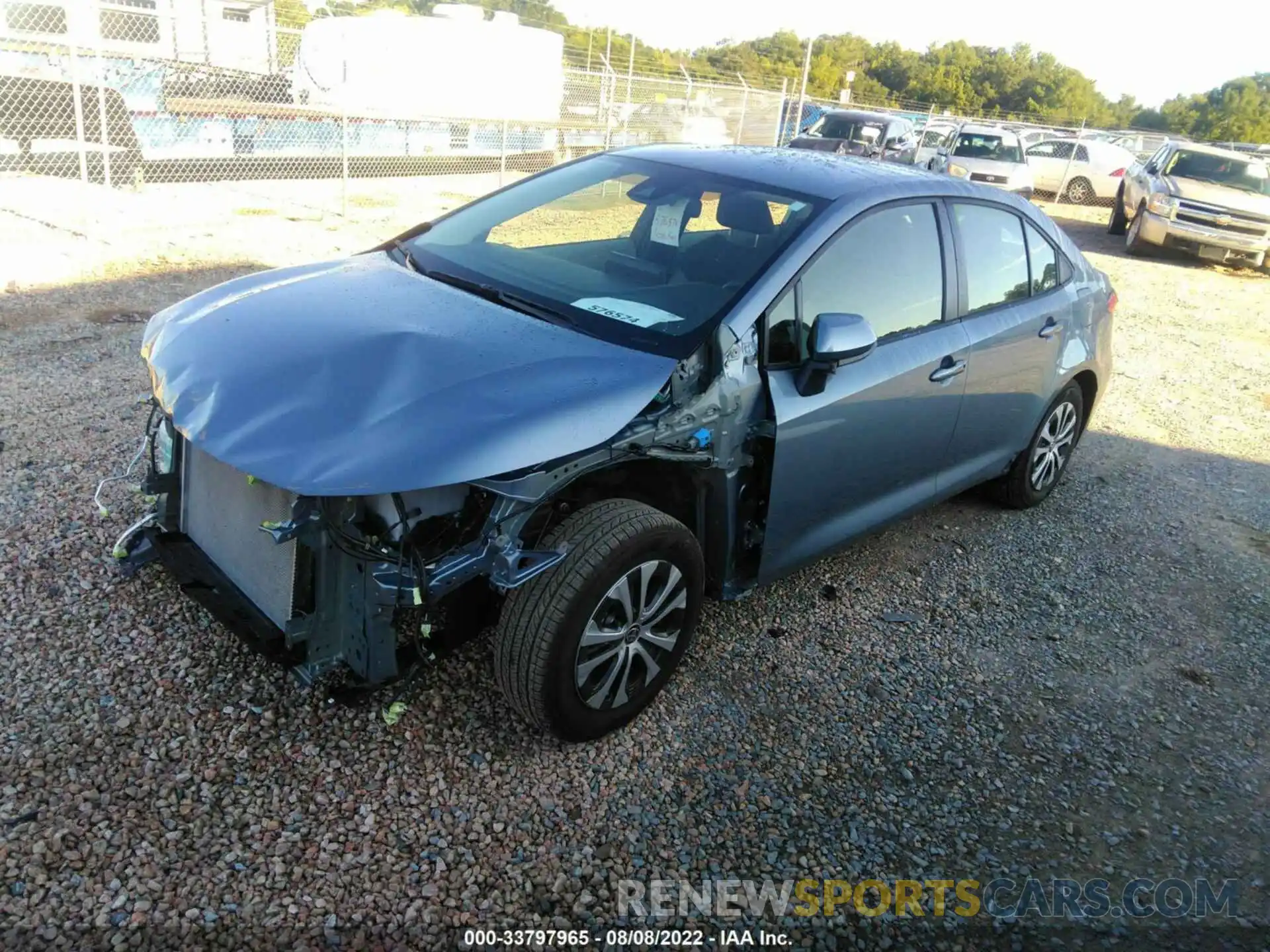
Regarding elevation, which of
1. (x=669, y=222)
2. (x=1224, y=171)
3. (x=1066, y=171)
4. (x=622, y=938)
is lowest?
(x=622, y=938)

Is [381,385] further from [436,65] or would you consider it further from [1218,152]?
[1218,152]

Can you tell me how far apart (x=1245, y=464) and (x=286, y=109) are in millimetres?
10959

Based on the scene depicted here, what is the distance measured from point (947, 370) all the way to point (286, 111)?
10500 mm

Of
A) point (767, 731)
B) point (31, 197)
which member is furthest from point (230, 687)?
point (31, 197)

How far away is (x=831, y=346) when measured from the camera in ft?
9.59

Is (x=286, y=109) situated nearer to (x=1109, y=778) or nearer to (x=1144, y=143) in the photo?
(x=1109, y=778)

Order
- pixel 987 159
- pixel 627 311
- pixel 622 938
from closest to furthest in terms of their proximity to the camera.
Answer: pixel 622 938, pixel 627 311, pixel 987 159

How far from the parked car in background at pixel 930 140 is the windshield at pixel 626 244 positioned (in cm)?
1573

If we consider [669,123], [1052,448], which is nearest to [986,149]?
[669,123]

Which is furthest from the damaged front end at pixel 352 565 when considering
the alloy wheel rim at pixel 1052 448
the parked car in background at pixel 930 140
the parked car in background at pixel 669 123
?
the parked car in background at pixel 930 140

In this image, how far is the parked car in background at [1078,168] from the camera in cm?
2006

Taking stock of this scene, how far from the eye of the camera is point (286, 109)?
11.3m

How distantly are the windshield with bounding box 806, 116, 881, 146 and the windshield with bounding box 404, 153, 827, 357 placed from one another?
15761 mm

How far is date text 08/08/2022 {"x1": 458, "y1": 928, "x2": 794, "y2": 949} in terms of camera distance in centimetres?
224
